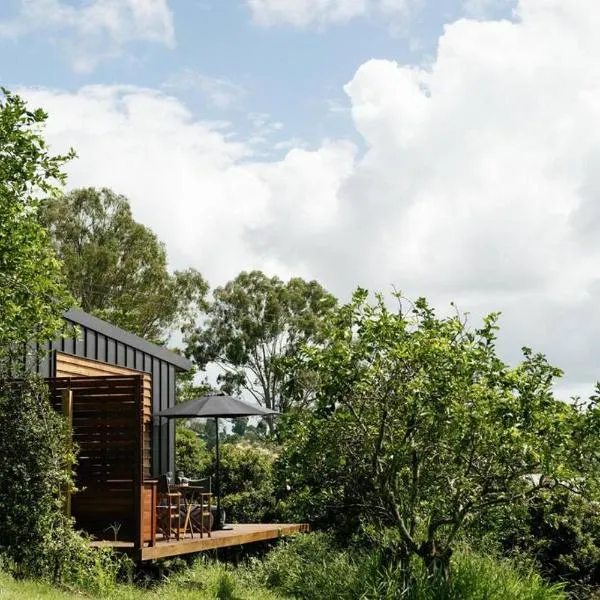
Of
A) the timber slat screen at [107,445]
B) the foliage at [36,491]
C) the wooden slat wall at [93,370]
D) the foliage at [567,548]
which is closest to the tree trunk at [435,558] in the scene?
the foliage at [567,548]

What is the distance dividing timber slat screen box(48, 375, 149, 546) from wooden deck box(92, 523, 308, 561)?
0.38 m

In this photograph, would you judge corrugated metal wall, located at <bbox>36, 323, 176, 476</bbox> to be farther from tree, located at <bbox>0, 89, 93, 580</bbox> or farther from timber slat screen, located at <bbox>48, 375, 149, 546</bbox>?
tree, located at <bbox>0, 89, 93, 580</bbox>

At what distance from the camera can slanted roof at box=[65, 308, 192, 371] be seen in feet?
47.5

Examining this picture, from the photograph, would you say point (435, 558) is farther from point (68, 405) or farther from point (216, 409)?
point (216, 409)

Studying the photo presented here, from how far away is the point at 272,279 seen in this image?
44625mm

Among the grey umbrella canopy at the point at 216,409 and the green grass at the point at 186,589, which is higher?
the grey umbrella canopy at the point at 216,409

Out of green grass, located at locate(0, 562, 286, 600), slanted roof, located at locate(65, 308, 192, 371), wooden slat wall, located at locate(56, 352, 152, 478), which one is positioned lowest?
green grass, located at locate(0, 562, 286, 600)

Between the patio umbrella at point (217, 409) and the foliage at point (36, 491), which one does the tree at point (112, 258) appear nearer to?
the patio umbrella at point (217, 409)

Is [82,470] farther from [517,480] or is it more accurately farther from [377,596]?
[517,480]

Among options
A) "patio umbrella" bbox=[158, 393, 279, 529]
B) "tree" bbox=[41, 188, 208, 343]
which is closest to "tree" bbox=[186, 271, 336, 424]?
"tree" bbox=[41, 188, 208, 343]

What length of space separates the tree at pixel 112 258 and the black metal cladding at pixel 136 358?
17909 mm

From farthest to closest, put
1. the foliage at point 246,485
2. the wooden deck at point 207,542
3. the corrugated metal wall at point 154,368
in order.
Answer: the foliage at point 246,485, the corrugated metal wall at point 154,368, the wooden deck at point 207,542

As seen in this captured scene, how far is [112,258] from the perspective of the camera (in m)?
37.1

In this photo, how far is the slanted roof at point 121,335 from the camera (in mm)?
14491
